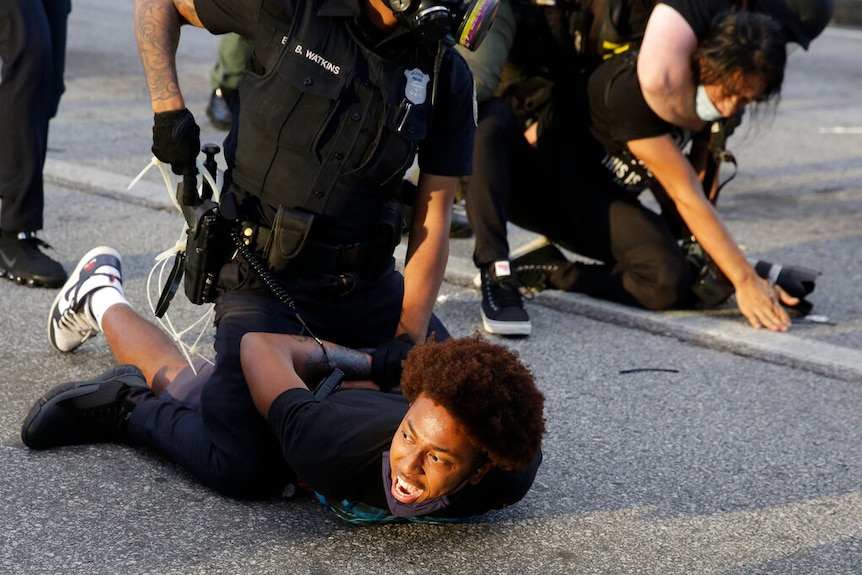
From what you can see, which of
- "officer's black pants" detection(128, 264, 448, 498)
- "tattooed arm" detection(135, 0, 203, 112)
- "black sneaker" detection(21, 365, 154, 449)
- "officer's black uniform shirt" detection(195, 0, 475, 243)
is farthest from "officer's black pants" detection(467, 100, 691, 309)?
"black sneaker" detection(21, 365, 154, 449)

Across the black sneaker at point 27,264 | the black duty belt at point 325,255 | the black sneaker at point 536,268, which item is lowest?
the black sneaker at point 27,264

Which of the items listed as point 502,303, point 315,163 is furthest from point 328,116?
point 502,303

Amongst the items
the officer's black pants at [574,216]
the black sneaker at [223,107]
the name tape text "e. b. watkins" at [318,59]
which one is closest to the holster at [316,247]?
the name tape text "e. b. watkins" at [318,59]

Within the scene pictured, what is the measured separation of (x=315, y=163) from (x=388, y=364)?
57 cm

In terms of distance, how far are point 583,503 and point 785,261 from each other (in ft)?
9.34

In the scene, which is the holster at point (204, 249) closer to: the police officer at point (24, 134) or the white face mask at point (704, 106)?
the police officer at point (24, 134)

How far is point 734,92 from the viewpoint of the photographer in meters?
4.15

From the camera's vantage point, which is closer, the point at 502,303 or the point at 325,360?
the point at 325,360

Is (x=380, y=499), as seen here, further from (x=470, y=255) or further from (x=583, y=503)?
(x=470, y=255)

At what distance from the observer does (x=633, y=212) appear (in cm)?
469

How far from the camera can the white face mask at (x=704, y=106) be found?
428 cm

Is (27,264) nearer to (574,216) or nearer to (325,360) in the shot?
(325,360)

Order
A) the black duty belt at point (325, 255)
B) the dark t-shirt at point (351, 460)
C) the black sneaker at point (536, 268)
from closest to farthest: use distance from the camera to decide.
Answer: the dark t-shirt at point (351, 460) → the black duty belt at point (325, 255) → the black sneaker at point (536, 268)

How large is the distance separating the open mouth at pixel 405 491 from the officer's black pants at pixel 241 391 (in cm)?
47
